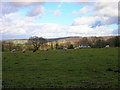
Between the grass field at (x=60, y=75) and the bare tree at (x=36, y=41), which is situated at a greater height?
the bare tree at (x=36, y=41)

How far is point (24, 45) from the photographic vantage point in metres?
49.8

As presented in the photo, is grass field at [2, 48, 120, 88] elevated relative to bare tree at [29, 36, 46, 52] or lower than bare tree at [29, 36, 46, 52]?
lower

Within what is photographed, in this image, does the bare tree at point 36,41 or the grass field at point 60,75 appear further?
the bare tree at point 36,41

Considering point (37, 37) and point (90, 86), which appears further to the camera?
point (37, 37)

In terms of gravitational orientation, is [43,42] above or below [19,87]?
above

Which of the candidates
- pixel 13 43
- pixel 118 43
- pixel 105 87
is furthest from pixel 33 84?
pixel 118 43

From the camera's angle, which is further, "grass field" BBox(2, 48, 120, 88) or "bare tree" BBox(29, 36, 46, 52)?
"bare tree" BBox(29, 36, 46, 52)

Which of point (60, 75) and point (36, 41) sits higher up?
point (36, 41)

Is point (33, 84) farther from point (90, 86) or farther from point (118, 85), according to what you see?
point (118, 85)

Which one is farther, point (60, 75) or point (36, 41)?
point (36, 41)

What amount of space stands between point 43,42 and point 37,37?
99.2 inches

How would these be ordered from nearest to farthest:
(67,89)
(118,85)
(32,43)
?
(67,89) < (118,85) < (32,43)

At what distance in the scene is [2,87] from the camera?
1023 cm

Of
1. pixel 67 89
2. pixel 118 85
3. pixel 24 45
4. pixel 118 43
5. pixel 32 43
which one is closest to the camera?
pixel 67 89
